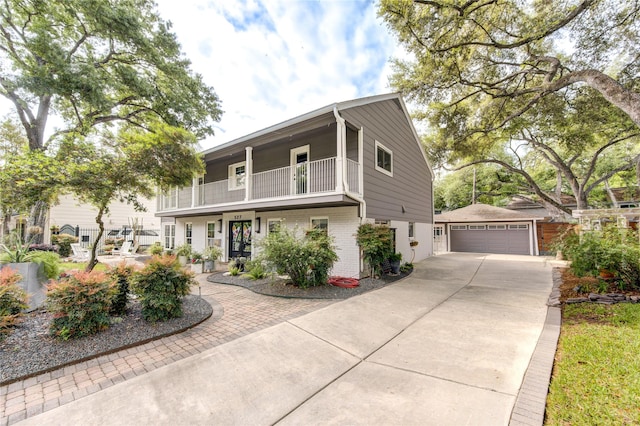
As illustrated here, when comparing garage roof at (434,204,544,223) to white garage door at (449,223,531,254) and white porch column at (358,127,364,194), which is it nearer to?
white garage door at (449,223,531,254)

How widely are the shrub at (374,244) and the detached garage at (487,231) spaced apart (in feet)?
40.9

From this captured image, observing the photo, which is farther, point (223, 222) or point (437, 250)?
point (437, 250)

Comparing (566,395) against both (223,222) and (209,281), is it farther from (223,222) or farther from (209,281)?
(223,222)

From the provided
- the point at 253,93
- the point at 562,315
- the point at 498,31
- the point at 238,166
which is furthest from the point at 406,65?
the point at 562,315

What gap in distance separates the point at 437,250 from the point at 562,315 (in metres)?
14.4

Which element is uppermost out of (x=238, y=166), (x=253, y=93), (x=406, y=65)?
(x=406, y=65)

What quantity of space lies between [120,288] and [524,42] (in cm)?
1265

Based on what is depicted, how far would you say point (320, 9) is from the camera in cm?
754

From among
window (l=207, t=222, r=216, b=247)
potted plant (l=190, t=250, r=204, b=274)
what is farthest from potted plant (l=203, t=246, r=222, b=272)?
window (l=207, t=222, r=216, b=247)

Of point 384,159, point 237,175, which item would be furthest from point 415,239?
point 237,175

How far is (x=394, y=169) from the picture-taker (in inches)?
437

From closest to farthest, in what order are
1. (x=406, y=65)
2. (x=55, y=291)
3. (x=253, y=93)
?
(x=55, y=291), (x=253, y=93), (x=406, y=65)

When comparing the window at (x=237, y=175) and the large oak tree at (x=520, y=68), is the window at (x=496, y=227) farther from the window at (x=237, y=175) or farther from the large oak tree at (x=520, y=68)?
the window at (x=237, y=175)

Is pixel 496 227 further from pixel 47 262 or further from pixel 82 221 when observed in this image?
pixel 82 221
